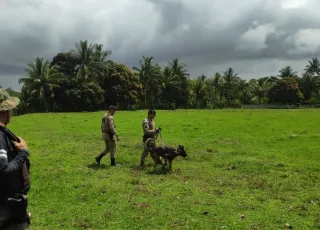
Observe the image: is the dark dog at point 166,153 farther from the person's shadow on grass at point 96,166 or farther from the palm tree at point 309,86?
the palm tree at point 309,86

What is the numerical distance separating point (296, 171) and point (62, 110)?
55898 millimetres

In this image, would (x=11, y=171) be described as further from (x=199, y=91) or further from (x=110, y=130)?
(x=199, y=91)

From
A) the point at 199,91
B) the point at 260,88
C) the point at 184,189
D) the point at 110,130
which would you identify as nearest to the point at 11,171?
the point at 184,189

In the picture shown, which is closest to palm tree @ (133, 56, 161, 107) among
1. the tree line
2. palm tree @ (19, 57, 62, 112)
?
the tree line

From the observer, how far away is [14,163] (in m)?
4.32

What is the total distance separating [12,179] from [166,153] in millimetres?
10034

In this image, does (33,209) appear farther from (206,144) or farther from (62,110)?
(62,110)

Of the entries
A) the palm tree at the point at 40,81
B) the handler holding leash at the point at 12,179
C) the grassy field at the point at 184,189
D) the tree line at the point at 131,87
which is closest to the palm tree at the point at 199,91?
the tree line at the point at 131,87

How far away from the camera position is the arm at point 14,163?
13.8 feet

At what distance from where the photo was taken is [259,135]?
27.0m

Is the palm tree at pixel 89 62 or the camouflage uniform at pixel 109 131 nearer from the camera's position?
the camouflage uniform at pixel 109 131

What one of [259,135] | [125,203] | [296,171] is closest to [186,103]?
[259,135]

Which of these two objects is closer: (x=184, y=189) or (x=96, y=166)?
(x=184, y=189)

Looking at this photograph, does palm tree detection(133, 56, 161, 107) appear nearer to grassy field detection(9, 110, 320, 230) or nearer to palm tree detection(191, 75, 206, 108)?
palm tree detection(191, 75, 206, 108)
